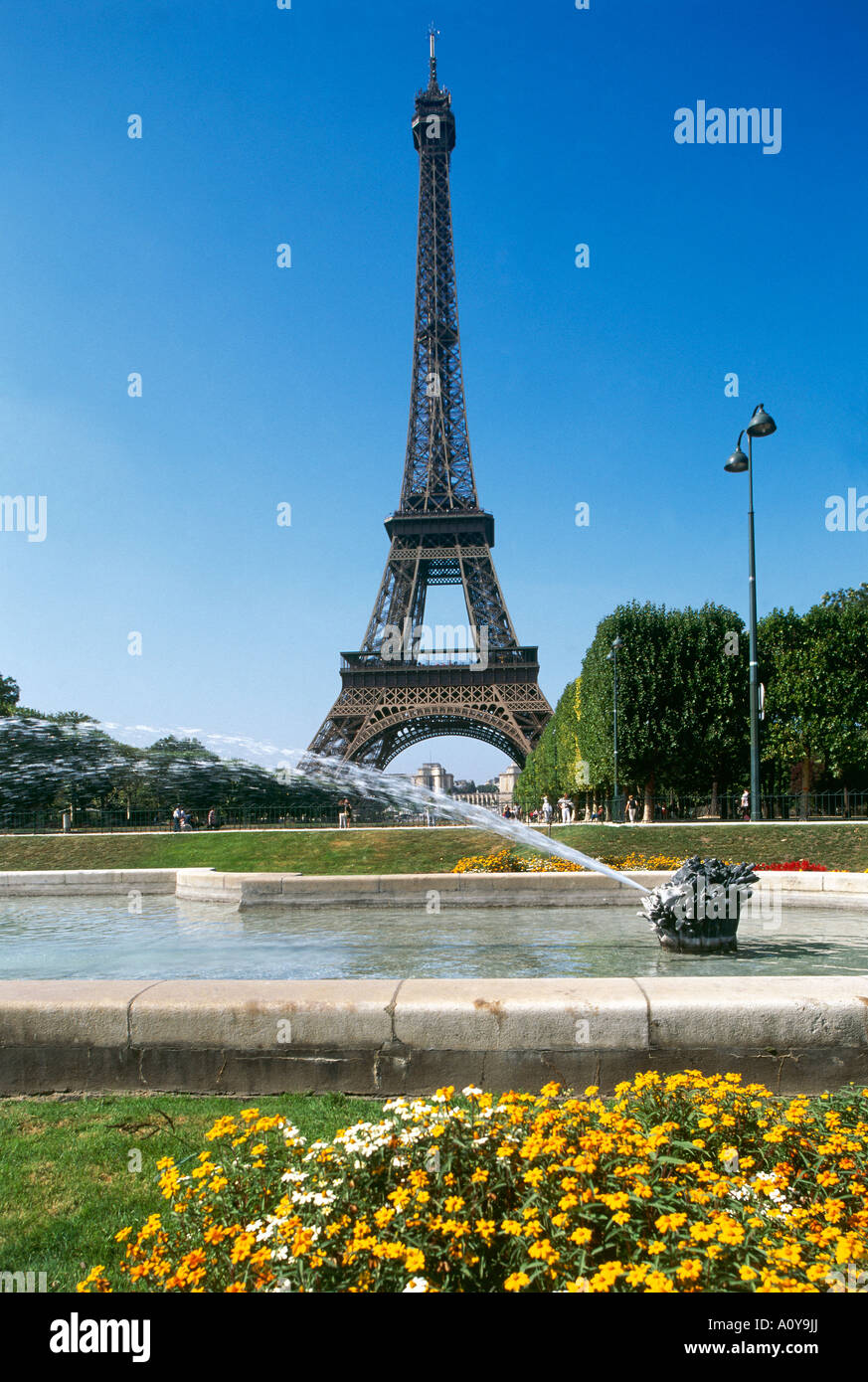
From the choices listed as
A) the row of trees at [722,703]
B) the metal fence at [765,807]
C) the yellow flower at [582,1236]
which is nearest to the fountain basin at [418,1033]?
the yellow flower at [582,1236]

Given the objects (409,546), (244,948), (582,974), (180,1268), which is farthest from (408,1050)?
(409,546)

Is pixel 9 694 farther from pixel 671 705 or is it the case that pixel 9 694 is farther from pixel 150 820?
pixel 671 705

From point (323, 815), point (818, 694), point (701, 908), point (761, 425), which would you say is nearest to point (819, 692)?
point (818, 694)

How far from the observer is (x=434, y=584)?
71.2 m

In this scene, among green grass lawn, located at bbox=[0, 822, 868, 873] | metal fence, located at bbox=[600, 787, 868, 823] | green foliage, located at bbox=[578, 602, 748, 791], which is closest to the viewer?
green grass lawn, located at bbox=[0, 822, 868, 873]

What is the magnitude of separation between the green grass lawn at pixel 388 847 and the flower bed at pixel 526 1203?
15.8 m

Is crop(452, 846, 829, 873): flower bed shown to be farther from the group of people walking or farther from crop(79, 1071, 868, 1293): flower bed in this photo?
the group of people walking

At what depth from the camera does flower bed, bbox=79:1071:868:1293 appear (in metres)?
2.76

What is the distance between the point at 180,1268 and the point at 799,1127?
103 inches

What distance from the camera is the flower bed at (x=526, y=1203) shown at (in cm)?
276

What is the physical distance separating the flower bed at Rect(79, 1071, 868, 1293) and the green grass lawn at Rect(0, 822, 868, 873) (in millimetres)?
15800

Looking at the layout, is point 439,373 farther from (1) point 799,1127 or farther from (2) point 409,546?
(1) point 799,1127

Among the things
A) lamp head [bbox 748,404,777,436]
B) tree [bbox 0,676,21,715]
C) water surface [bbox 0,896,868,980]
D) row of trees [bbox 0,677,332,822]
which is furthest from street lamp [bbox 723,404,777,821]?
tree [bbox 0,676,21,715]

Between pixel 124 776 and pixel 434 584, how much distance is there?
103 ft
